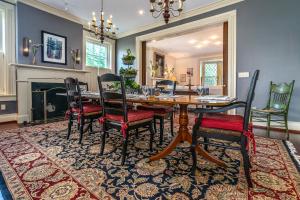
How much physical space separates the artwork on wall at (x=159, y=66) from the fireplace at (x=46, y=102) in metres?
4.72

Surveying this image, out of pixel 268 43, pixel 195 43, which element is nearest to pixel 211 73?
pixel 195 43

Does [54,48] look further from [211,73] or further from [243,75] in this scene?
[211,73]

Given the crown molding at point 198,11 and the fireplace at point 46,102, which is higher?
the crown molding at point 198,11

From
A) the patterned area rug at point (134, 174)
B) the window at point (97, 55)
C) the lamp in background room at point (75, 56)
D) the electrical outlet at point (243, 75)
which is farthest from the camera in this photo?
the window at point (97, 55)

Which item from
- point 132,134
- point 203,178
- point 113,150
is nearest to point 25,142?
point 113,150

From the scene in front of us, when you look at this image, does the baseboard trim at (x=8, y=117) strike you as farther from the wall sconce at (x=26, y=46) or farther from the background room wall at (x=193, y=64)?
the background room wall at (x=193, y=64)

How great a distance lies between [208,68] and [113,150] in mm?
8652

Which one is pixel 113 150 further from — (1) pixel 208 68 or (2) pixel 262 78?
(1) pixel 208 68

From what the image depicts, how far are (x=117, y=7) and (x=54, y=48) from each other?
194cm

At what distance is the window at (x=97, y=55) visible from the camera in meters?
5.36

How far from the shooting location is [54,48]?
168 inches

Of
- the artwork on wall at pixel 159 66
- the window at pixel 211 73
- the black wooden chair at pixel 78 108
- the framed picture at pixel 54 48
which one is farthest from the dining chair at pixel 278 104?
the window at pixel 211 73

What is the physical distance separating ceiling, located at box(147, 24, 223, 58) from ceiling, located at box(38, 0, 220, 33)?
126 centimetres

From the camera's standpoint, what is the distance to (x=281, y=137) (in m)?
2.62
